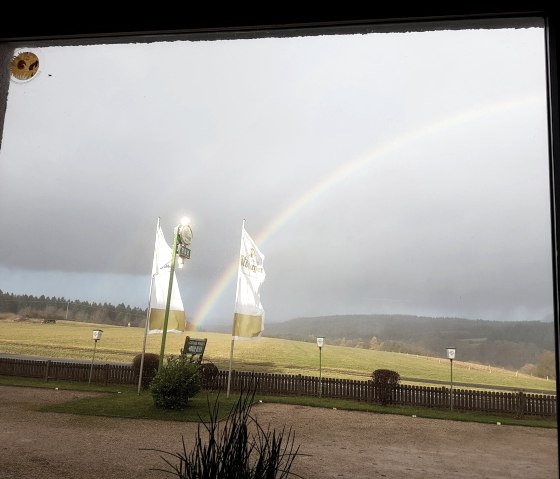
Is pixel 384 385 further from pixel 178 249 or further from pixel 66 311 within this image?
pixel 66 311

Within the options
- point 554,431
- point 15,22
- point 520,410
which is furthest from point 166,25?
point 520,410

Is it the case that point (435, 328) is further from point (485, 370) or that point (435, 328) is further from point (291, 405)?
point (291, 405)

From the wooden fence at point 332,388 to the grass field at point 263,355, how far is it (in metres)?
5.88

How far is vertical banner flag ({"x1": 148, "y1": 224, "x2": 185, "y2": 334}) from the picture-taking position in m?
9.36

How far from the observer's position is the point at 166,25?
3.73 ft

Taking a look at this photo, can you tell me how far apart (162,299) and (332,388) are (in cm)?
466

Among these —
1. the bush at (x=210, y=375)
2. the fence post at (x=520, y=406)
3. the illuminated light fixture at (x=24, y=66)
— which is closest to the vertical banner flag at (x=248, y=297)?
the bush at (x=210, y=375)

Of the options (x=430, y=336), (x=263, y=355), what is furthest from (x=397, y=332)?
(x=263, y=355)

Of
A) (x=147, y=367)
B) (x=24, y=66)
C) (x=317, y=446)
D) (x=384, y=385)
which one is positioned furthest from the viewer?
(x=147, y=367)

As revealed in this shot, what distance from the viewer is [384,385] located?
10.1m

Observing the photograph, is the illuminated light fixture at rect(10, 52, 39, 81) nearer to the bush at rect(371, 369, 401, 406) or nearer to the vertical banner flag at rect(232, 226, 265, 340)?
the vertical banner flag at rect(232, 226, 265, 340)

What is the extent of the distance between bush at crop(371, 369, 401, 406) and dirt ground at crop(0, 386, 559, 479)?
5.34ft

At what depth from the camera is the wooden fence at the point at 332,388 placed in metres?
9.41

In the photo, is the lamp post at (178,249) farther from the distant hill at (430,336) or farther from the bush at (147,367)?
the distant hill at (430,336)
